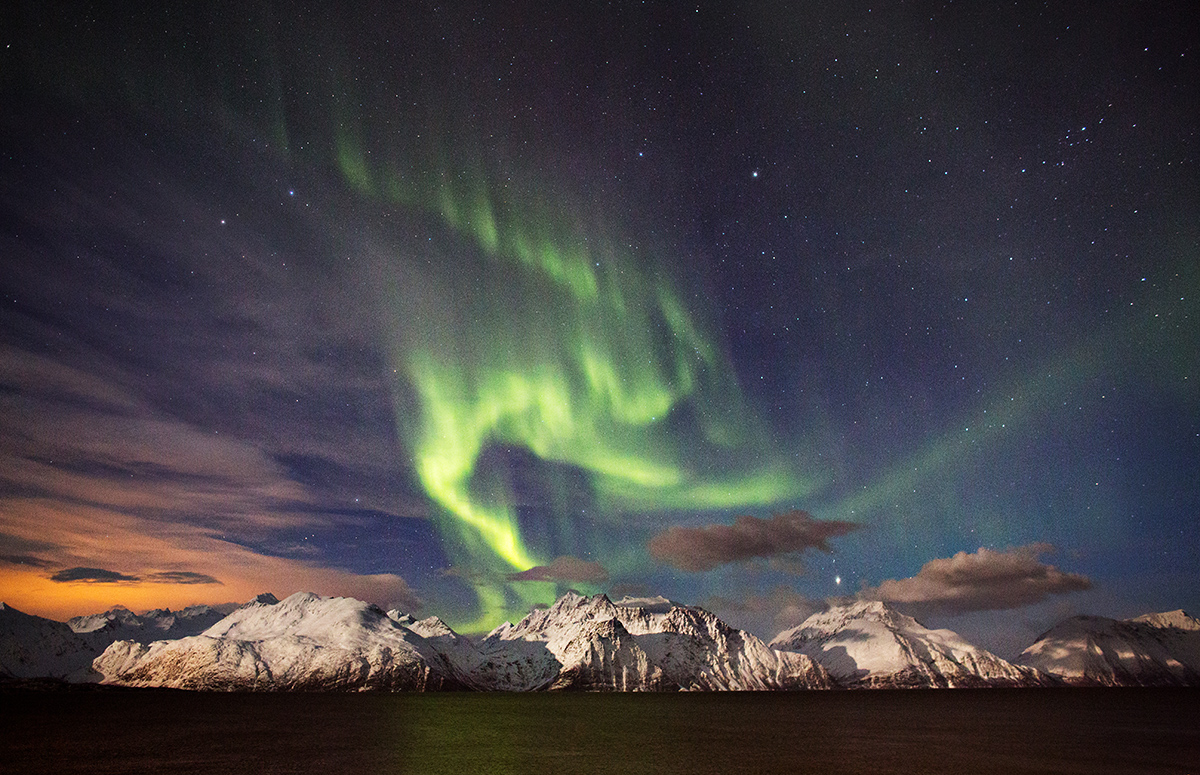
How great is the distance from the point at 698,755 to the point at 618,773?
1750 cm

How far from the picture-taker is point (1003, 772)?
51.5m

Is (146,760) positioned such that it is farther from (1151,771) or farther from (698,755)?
(1151,771)

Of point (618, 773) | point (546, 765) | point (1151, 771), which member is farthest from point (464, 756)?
point (1151, 771)

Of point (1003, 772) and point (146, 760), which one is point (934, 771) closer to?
point (1003, 772)

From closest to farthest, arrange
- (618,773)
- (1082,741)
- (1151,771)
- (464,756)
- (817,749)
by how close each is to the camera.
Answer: (618,773) < (1151,771) < (464,756) < (817,749) < (1082,741)

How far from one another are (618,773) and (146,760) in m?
41.1

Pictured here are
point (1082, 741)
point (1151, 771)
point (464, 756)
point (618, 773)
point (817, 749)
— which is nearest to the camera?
point (618, 773)

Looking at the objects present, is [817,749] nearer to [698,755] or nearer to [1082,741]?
[698,755]

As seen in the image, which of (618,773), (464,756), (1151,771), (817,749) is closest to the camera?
(618,773)

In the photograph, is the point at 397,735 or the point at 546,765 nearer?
the point at 546,765

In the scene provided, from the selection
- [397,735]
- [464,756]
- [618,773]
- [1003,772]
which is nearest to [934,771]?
[1003,772]

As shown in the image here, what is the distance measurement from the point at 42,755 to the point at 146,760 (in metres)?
11.1

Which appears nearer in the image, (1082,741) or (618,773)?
(618,773)

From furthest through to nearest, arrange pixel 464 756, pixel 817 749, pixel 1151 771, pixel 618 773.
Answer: pixel 817 749, pixel 464 756, pixel 1151 771, pixel 618 773
